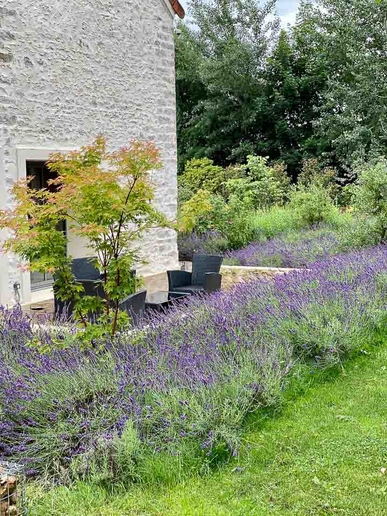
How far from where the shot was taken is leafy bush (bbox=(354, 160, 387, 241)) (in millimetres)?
9891

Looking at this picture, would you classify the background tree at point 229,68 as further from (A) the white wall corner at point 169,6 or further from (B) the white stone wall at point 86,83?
(B) the white stone wall at point 86,83

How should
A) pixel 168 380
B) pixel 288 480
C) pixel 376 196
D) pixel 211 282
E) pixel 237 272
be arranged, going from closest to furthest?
pixel 288 480, pixel 168 380, pixel 211 282, pixel 376 196, pixel 237 272

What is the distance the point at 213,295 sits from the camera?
6746 mm

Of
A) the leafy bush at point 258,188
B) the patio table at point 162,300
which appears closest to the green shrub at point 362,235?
the patio table at point 162,300

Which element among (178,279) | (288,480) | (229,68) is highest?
(229,68)

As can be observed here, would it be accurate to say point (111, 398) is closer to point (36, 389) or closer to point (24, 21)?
point (36, 389)

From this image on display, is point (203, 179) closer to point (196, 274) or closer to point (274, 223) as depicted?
point (274, 223)

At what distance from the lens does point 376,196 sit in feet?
32.7

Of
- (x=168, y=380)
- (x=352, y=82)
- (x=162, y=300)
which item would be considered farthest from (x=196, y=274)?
(x=352, y=82)

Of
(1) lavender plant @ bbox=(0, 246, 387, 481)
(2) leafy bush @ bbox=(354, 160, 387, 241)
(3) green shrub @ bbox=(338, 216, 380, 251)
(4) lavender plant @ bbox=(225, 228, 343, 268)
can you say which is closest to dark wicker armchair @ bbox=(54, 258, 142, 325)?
(1) lavender plant @ bbox=(0, 246, 387, 481)

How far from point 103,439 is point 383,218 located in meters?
7.53

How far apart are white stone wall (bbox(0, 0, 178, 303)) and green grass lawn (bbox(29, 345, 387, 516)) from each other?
18.1 ft

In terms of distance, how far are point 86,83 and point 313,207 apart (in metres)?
5.45

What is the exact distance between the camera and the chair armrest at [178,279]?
26.9ft
